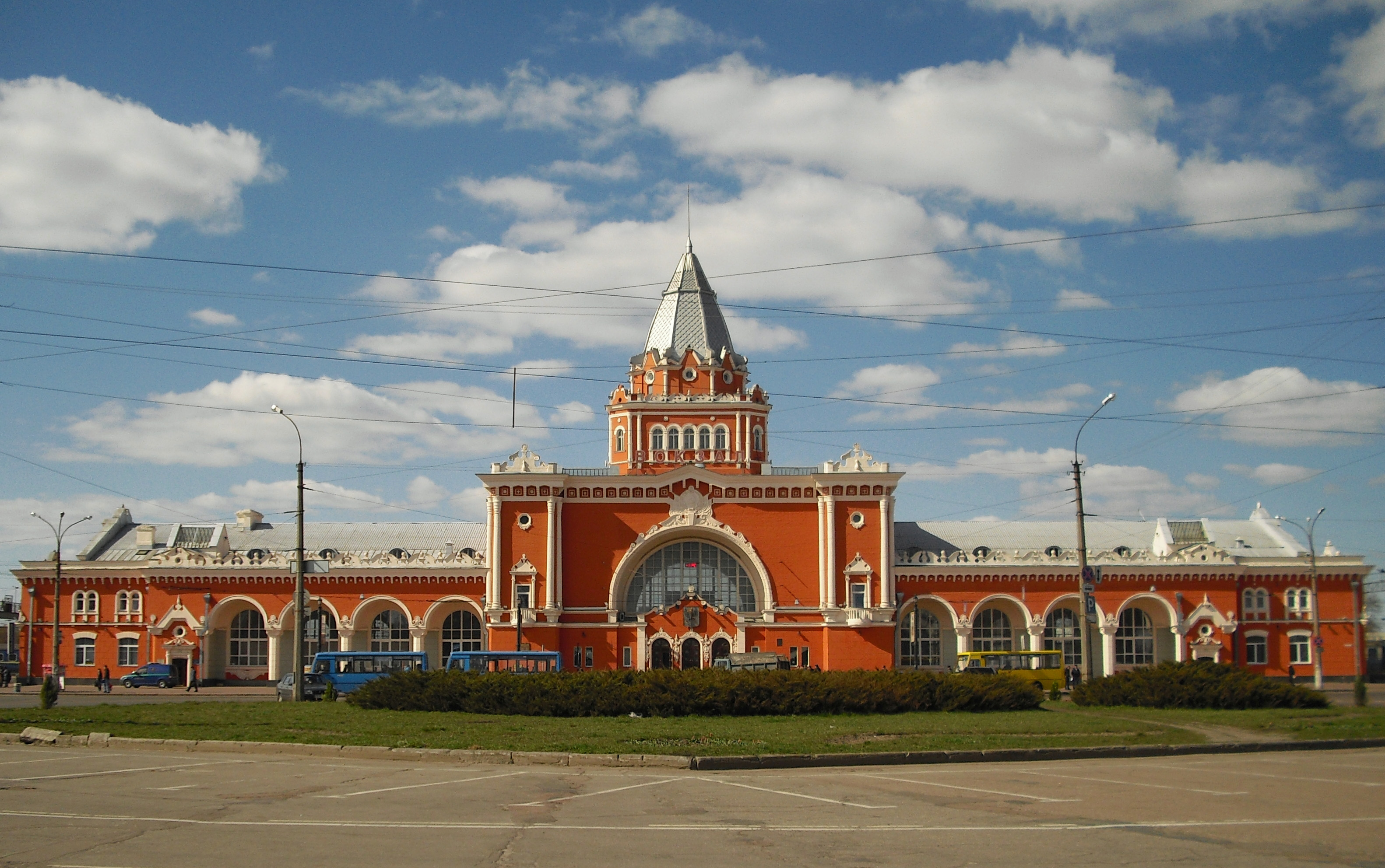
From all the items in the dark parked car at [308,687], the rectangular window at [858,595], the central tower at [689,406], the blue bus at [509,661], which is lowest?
the dark parked car at [308,687]

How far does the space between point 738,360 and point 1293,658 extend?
110ft

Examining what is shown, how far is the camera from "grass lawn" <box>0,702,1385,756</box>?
76.5 ft

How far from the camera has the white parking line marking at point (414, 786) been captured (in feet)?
56.5

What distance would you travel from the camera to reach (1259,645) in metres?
62.5

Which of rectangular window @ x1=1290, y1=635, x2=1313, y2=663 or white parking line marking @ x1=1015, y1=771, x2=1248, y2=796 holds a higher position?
white parking line marking @ x1=1015, y1=771, x2=1248, y2=796

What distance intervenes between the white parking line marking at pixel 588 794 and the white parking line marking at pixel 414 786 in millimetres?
2343

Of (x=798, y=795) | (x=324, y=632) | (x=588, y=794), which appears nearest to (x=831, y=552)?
(x=324, y=632)

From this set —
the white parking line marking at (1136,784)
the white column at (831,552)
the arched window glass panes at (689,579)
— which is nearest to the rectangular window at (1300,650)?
the white column at (831,552)

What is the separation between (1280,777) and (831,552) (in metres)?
37.7

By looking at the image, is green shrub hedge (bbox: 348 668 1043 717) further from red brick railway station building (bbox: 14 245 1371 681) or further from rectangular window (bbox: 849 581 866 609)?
rectangular window (bbox: 849 581 866 609)

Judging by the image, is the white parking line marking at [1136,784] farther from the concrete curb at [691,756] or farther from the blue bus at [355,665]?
the blue bus at [355,665]

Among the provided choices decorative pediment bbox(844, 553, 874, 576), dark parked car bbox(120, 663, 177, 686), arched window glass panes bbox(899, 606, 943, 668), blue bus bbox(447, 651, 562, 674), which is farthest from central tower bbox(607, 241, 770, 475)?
dark parked car bbox(120, 663, 177, 686)

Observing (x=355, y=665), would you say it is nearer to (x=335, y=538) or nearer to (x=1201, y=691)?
(x=335, y=538)

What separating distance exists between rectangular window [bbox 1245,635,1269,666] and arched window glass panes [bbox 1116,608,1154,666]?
486cm
